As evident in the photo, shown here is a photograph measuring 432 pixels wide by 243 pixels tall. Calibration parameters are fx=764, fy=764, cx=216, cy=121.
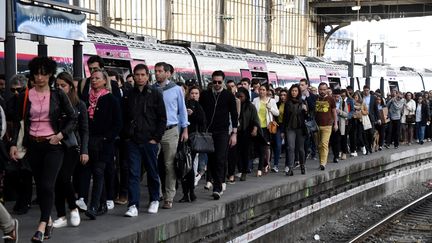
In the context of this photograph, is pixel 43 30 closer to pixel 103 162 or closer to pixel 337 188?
pixel 103 162

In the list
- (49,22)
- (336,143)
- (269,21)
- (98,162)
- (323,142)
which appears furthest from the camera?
(269,21)

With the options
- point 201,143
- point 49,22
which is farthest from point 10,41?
point 201,143

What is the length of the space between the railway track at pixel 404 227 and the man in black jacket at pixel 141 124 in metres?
4.75

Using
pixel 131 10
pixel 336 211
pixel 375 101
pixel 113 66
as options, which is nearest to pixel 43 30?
pixel 113 66

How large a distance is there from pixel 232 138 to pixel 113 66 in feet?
18.9

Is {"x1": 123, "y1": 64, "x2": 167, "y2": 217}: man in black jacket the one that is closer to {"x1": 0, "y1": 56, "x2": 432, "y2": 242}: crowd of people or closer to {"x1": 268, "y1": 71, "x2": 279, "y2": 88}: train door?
{"x1": 0, "y1": 56, "x2": 432, "y2": 242}: crowd of people

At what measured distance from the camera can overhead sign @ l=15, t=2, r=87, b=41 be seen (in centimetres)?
912

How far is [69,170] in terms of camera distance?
7.91m

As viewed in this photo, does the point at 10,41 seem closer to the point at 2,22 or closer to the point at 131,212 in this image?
the point at 2,22

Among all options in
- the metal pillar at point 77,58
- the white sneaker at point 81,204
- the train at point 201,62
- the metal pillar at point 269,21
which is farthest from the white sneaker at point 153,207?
the metal pillar at point 269,21

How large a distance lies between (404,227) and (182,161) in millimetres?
6802

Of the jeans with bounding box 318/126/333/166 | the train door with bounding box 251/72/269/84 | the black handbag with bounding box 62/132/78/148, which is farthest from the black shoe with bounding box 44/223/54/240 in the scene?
the train door with bounding box 251/72/269/84

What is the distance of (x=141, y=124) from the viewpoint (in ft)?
29.6

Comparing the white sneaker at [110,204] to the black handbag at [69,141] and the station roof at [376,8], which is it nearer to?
the black handbag at [69,141]
